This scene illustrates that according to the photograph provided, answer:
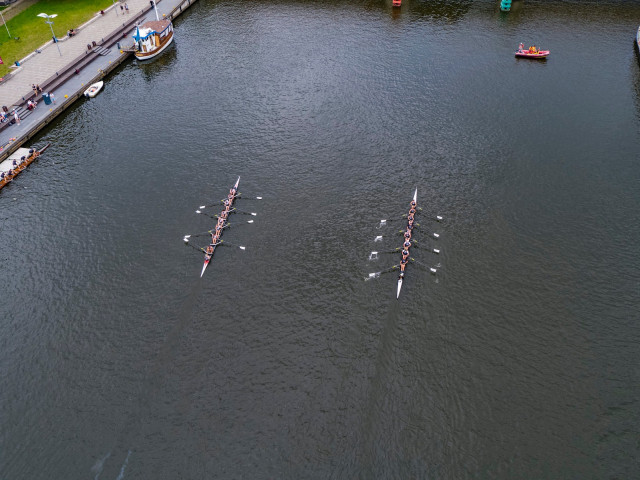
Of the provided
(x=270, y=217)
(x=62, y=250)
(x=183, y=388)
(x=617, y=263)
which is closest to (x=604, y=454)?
(x=617, y=263)

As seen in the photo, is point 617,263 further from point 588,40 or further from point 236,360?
point 588,40

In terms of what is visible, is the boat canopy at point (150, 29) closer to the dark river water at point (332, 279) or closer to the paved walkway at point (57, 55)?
the paved walkway at point (57, 55)

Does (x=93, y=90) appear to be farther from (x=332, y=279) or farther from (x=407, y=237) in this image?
(x=407, y=237)

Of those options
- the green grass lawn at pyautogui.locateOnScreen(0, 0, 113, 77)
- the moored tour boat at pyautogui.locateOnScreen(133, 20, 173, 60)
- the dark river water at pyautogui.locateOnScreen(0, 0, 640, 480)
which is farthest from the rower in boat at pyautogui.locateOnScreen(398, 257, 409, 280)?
the green grass lawn at pyautogui.locateOnScreen(0, 0, 113, 77)

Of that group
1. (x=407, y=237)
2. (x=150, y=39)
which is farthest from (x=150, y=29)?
(x=407, y=237)

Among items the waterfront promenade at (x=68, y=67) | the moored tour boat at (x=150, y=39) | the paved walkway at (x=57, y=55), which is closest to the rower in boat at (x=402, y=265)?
the waterfront promenade at (x=68, y=67)

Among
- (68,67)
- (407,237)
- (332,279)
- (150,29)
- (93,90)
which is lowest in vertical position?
(332,279)

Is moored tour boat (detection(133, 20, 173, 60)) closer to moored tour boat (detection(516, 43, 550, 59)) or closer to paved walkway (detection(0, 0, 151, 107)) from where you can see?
paved walkway (detection(0, 0, 151, 107))
